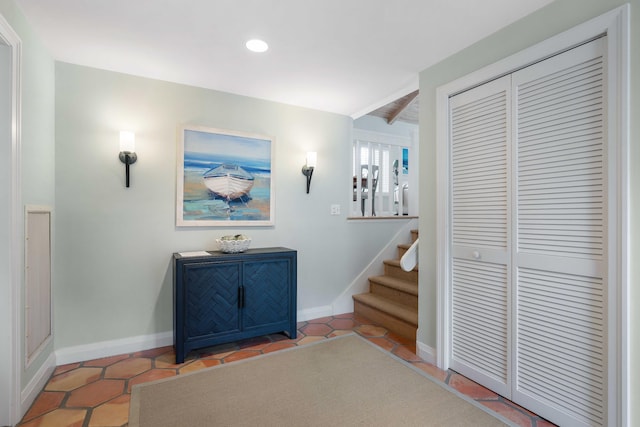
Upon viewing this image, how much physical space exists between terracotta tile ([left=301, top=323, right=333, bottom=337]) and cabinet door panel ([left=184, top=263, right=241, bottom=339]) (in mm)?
735

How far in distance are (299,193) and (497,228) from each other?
1.90 metres

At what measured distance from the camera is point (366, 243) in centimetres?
393

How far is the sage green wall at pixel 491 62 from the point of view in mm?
1493

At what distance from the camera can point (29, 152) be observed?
201 centimetres

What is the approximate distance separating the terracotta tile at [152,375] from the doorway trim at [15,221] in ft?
1.89

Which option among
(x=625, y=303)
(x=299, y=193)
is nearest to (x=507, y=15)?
(x=625, y=303)

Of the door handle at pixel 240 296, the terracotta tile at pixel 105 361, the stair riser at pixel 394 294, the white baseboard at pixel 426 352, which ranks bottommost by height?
the terracotta tile at pixel 105 361

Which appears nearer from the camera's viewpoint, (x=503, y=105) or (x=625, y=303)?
(x=625, y=303)

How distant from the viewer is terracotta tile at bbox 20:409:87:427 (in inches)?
70.2

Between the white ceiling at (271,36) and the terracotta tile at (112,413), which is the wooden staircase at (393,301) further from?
the terracotta tile at (112,413)

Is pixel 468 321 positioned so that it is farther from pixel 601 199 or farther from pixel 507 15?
pixel 507 15

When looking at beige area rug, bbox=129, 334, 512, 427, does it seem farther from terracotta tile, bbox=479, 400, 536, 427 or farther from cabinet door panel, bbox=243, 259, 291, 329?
cabinet door panel, bbox=243, 259, 291, 329

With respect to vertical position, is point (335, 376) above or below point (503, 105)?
below

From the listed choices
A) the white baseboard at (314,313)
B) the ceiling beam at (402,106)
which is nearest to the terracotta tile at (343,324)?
the white baseboard at (314,313)
